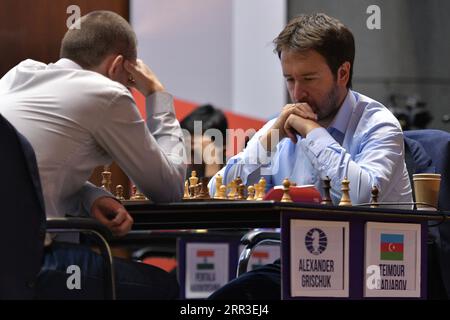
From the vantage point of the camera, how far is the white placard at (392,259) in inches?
98.9

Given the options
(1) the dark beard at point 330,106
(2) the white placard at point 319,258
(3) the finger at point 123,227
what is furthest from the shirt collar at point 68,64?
(1) the dark beard at point 330,106

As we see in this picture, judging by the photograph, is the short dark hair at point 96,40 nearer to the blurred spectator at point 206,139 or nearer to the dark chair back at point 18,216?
the dark chair back at point 18,216

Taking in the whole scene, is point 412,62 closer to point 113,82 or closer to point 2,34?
point 2,34

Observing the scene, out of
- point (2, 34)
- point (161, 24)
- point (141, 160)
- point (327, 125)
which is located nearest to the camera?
point (141, 160)

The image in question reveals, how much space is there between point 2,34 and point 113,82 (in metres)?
3.20

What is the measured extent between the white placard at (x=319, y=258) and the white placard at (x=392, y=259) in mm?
79

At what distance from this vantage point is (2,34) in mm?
5516

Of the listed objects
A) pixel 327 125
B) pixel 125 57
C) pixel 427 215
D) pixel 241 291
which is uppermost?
pixel 125 57

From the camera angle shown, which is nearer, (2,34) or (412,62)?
(2,34)

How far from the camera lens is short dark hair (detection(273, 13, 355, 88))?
3.27 meters

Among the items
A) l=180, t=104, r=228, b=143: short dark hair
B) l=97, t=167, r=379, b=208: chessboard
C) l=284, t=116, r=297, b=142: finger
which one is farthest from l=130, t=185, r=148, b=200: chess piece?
l=180, t=104, r=228, b=143: short dark hair

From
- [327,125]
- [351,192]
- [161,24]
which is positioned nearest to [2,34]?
[161,24]
